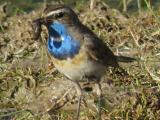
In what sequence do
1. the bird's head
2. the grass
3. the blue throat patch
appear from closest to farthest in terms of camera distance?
the bird's head, the blue throat patch, the grass

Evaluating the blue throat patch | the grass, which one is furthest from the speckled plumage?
the grass

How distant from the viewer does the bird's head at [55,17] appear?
6.54m

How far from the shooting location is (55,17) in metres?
6.59

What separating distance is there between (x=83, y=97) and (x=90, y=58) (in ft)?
3.22

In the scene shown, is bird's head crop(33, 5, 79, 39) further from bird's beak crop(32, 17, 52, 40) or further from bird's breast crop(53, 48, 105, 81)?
bird's breast crop(53, 48, 105, 81)

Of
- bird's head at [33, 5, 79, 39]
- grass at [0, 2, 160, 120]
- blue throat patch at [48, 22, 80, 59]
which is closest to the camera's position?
bird's head at [33, 5, 79, 39]

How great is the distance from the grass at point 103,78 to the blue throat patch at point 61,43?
80 cm

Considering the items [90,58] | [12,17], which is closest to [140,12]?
[12,17]

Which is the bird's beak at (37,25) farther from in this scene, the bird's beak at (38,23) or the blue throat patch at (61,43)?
the blue throat patch at (61,43)

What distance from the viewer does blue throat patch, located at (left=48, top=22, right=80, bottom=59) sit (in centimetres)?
668

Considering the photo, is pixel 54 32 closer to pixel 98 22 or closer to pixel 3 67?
pixel 3 67

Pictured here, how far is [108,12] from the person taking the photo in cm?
977

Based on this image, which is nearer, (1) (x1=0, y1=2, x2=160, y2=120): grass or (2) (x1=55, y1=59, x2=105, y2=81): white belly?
(2) (x1=55, y1=59, x2=105, y2=81): white belly

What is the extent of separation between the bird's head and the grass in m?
0.99
